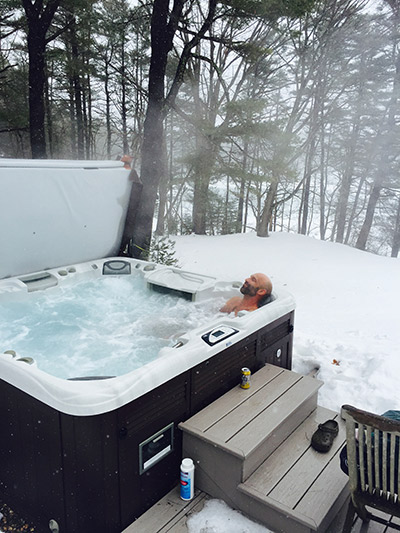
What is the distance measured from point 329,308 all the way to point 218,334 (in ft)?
9.99

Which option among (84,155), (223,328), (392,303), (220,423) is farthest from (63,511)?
(84,155)

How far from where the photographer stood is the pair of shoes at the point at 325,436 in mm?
1845

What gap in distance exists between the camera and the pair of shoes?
1.84 m

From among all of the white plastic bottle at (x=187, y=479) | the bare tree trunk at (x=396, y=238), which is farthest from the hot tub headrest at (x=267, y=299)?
the bare tree trunk at (x=396, y=238)

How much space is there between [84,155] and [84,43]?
2901 millimetres

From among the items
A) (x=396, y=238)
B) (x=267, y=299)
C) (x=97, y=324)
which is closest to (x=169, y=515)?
(x=267, y=299)

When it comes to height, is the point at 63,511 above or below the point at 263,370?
below

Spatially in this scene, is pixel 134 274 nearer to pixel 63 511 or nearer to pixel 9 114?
pixel 63 511

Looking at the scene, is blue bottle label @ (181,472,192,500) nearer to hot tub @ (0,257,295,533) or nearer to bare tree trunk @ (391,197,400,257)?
hot tub @ (0,257,295,533)

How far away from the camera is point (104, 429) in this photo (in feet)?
4.74

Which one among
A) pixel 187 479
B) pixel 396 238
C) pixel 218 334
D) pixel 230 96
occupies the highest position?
pixel 230 96

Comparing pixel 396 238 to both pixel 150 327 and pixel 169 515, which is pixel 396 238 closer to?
pixel 150 327

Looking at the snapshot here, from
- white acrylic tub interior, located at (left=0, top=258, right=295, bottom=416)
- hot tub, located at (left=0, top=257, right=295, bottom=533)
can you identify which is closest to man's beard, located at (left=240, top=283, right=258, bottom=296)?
white acrylic tub interior, located at (left=0, top=258, right=295, bottom=416)

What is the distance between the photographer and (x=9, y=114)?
6969 millimetres
